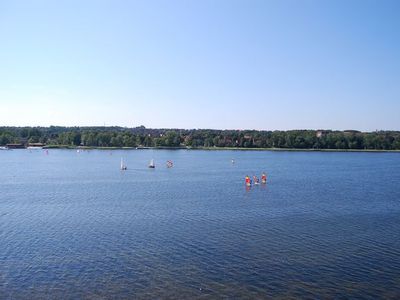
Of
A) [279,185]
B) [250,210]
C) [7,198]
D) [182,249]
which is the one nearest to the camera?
[182,249]

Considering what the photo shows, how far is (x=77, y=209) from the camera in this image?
4412cm

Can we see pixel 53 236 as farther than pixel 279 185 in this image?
No

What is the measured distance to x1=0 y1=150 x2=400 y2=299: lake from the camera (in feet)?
73.0

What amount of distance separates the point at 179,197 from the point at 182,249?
24.1 m

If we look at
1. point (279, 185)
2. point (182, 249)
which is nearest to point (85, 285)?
point (182, 249)

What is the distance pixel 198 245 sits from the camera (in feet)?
98.3

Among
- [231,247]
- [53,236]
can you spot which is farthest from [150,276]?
[53,236]

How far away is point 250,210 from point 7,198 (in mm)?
26925

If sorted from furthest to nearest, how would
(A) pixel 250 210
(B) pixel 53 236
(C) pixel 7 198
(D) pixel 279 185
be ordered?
(D) pixel 279 185, (C) pixel 7 198, (A) pixel 250 210, (B) pixel 53 236

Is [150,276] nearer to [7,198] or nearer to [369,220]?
[369,220]

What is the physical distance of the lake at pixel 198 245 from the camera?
73.0ft

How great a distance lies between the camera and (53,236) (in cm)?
3219

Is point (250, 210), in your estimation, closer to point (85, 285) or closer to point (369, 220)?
point (369, 220)

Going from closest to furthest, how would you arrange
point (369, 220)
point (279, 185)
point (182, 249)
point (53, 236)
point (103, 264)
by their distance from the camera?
point (103, 264) → point (182, 249) → point (53, 236) → point (369, 220) → point (279, 185)
